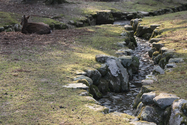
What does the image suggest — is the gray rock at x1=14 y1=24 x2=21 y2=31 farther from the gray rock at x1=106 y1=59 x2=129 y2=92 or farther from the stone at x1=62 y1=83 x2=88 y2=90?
the stone at x1=62 y1=83 x2=88 y2=90

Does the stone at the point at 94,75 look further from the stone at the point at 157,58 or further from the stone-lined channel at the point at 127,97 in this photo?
the stone at the point at 157,58

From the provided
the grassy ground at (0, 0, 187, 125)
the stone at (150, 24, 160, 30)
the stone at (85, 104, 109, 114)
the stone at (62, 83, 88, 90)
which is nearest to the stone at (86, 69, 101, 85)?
the grassy ground at (0, 0, 187, 125)

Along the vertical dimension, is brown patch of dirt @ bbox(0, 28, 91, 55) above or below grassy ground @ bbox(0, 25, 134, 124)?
above

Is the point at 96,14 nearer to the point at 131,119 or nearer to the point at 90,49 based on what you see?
the point at 90,49

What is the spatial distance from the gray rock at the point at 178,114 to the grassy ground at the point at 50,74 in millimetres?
576

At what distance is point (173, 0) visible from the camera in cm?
3216

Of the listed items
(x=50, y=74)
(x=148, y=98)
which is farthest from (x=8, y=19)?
(x=148, y=98)

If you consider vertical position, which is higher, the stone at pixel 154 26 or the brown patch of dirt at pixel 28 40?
the stone at pixel 154 26

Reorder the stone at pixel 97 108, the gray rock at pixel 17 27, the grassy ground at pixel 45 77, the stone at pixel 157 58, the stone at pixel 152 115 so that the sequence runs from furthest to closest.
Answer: the gray rock at pixel 17 27 → the stone at pixel 157 58 → the stone at pixel 152 115 → the stone at pixel 97 108 → the grassy ground at pixel 45 77

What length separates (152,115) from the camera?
5.07 metres

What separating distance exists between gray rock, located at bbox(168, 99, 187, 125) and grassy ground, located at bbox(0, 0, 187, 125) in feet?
1.89

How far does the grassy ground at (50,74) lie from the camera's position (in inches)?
175

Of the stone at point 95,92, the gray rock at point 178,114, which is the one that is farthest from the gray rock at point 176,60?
the gray rock at point 178,114

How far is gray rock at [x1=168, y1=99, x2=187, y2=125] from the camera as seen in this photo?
4507mm
